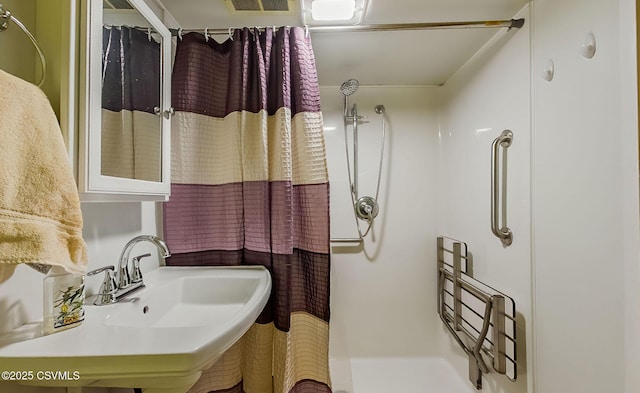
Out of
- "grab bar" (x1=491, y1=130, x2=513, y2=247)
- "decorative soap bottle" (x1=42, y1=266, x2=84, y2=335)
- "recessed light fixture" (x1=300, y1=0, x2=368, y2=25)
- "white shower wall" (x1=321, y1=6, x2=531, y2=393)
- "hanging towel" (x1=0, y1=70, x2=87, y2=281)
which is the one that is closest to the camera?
"hanging towel" (x1=0, y1=70, x2=87, y2=281)

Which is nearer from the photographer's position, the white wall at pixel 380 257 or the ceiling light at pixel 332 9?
the ceiling light at pixel 332 9

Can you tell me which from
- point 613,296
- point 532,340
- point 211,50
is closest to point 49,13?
point 211,50

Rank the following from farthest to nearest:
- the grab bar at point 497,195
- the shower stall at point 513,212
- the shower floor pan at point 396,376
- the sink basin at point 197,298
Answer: the shower floor pan at point 396,376 → the grab bar at point 497,195 → the sink basin at point 197,298 → the shower stall at point 513,212

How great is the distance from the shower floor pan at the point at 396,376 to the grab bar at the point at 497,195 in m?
0.94

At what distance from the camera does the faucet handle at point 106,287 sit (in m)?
0.85

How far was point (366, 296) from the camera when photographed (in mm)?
1975

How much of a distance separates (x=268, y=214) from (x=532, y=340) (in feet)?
3.91

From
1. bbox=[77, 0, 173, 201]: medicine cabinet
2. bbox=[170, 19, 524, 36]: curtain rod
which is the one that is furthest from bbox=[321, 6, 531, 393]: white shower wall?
bbox=[77, 0, 173, 201]: medicine cabinet

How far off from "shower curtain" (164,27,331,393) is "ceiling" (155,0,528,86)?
0.11 m

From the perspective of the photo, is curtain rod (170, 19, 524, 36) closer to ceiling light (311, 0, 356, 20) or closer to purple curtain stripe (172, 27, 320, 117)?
ceiling light (311, 0, 356, 20)

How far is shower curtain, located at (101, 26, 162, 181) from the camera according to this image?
0.81m

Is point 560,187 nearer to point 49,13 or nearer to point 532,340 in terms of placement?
point 532,340

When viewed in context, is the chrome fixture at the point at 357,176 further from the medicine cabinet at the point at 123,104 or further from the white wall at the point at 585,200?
the medicine cabinet at the point at 123,104

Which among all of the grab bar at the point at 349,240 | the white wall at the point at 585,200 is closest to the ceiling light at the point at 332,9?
the white wall at the point at 585,200
